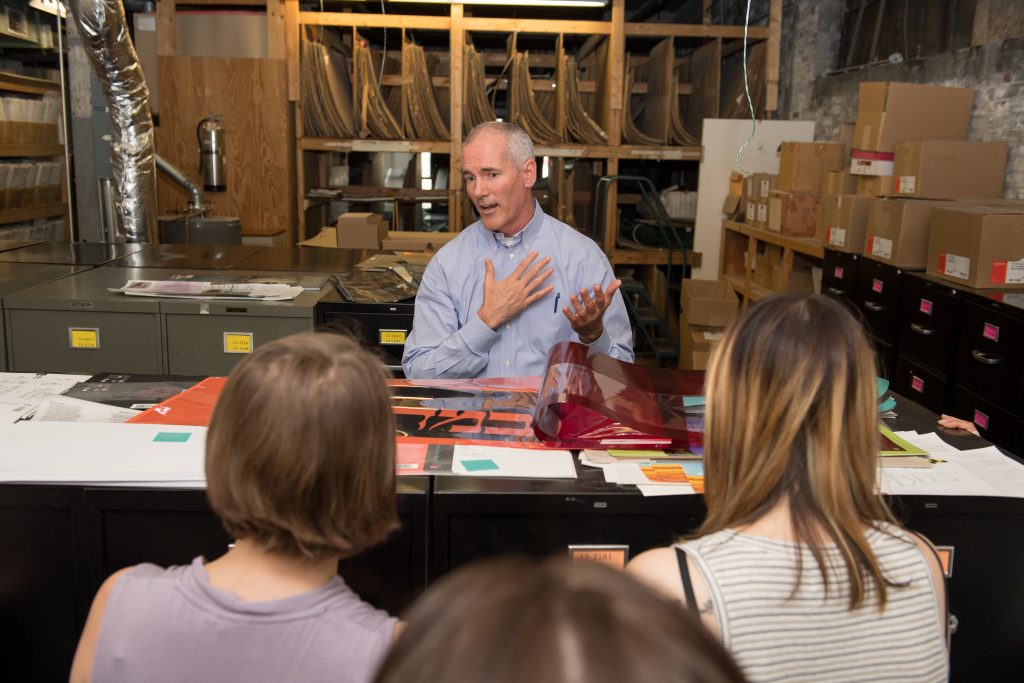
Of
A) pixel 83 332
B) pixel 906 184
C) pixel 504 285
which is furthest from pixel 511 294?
pixel 906 184

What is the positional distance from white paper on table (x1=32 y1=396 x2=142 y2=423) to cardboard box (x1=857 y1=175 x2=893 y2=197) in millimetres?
3429

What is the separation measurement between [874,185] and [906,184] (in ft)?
0.85

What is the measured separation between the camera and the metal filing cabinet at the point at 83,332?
3062 millimetres

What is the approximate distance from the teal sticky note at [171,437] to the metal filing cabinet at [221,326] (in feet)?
4.58

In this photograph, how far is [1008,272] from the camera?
3.15 metres

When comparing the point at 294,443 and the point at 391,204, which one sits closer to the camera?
the point at 294,443

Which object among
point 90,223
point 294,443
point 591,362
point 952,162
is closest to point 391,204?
point 90,223

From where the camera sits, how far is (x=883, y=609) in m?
0.98

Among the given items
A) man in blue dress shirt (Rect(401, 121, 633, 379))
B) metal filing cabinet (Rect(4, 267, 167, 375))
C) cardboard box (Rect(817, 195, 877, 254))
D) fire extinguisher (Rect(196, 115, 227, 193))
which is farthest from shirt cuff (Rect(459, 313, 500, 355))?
fire extinguisher (Rect(196, 115, 227, 193))

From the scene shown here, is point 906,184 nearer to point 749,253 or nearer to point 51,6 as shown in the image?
point 749,253

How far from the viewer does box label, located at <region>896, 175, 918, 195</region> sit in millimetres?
3831

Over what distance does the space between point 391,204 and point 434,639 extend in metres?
6.12

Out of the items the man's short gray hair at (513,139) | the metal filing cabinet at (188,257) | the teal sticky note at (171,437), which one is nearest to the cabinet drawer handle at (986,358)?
the man's short gray hair at (513,139)

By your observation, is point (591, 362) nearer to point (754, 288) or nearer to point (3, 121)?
point (754, 288)
